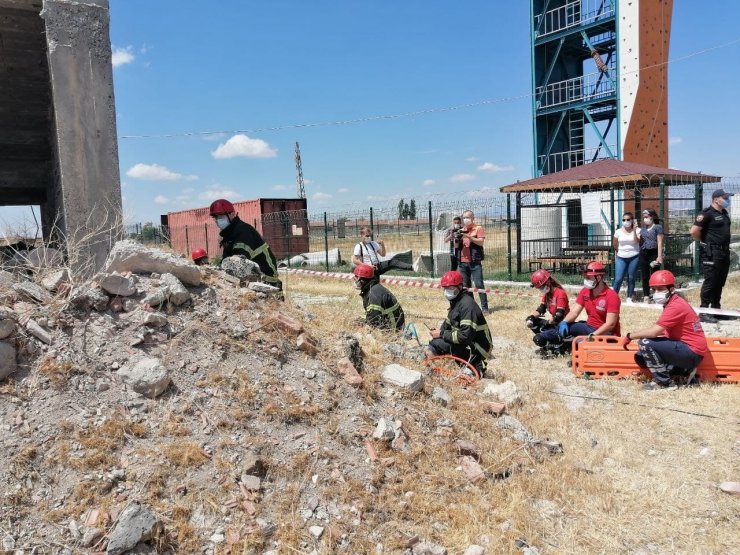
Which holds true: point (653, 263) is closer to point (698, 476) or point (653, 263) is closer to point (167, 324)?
point (698, 476)

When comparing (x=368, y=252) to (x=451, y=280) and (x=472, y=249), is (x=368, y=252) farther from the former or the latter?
(x=451, y=280)

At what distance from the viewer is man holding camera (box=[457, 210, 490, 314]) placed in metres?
9.59

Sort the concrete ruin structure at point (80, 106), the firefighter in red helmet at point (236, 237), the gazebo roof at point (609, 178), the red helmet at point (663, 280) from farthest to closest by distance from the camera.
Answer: the gazebo roof at point (609, 178) → the firefighter in red helmet at point (236, 237) → the concrete ruin structure at point (80, 106) → the red helmet at point (663, 280)

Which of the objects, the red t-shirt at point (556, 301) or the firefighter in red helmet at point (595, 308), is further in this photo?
the red t-shirt at point (556, 301)

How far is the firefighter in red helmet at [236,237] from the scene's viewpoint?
6191 mm

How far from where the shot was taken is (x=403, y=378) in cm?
472

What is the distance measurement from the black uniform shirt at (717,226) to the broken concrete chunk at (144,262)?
719 cm

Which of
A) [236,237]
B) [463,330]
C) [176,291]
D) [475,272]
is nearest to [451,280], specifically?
[463,330]

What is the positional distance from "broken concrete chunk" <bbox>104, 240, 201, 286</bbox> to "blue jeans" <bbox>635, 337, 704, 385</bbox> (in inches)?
173

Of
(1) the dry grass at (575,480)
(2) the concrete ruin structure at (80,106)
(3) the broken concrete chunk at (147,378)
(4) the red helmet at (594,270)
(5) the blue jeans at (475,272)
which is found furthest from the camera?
(5) the blue jeans at (475,272)

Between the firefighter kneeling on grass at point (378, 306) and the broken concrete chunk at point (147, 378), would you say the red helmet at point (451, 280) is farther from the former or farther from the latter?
the broken concrete chunk at point (147, 378)

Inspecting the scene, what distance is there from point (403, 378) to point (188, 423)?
1813 mm

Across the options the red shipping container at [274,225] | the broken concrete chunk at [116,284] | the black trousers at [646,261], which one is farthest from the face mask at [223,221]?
the red shipping container at [274,225]

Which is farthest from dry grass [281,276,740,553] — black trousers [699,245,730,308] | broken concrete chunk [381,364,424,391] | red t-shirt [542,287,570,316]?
black trousers [699,245,730,308]
